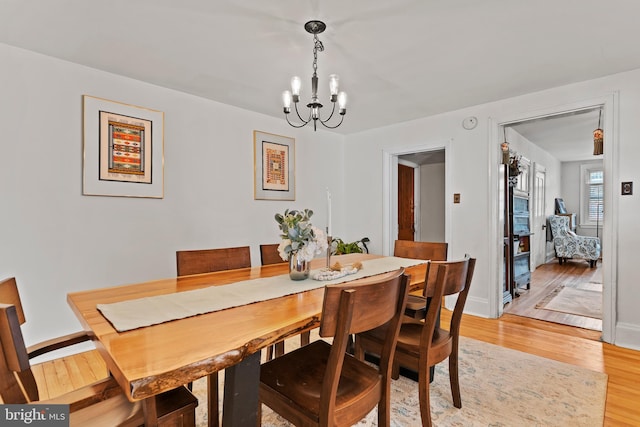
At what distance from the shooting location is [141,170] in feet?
9.33

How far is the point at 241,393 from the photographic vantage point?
A: 3.32 feet

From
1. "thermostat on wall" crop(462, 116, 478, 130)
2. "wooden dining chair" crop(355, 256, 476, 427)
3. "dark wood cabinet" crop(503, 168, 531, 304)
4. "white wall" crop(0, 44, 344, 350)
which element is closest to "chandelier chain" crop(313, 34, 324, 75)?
"white wall" crop(0, 44, 344, 350)

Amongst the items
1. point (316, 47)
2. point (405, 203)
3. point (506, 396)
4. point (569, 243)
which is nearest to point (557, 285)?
point (569, 243)

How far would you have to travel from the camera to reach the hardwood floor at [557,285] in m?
3.32

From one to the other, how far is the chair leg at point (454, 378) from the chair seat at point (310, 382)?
29.0 inches

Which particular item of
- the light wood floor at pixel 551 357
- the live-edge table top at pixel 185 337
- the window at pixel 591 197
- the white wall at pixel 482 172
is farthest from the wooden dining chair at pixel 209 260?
the window at pixel 591 197

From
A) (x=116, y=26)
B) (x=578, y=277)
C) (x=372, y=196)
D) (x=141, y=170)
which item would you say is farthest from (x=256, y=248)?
(x=578, y=277)

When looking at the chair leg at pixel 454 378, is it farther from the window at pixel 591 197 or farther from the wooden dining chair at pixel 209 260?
the window at pixel 591 197

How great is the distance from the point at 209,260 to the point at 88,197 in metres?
1.35

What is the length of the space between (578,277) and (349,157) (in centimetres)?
435

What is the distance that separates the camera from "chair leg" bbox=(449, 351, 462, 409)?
1833 millimetres

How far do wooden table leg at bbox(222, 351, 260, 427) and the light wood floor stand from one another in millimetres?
1774

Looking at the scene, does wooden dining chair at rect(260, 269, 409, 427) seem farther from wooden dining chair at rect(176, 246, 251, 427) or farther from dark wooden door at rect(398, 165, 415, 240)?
dark wooden door at rect(398, 165, 415, 240)

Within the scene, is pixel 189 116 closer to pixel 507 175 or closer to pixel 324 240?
pixel 324 240
